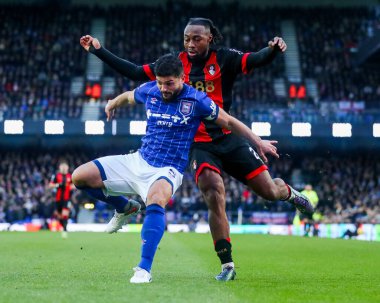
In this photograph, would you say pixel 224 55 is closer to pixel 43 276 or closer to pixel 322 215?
pixel 43 276

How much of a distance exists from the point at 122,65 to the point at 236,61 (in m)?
1.21

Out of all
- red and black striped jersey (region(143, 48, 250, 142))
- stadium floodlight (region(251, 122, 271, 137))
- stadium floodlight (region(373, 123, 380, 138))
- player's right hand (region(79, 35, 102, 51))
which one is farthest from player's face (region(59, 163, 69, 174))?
stadium floodlight (region(373, 123, 380, 138))

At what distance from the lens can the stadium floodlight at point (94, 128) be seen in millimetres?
35969

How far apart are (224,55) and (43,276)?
297 centimetres

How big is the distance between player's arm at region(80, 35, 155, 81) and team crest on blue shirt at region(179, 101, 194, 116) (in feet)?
3.35

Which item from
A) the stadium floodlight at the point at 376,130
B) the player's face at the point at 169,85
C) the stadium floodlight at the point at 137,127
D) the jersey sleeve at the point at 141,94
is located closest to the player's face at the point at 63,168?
the stadium floodlight at the point at 137,127

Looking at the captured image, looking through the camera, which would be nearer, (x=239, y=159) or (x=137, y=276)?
(x=137, y=276)

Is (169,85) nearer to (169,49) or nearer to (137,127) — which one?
(137,127)

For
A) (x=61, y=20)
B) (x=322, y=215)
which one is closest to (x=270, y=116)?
(x=322, y=215)

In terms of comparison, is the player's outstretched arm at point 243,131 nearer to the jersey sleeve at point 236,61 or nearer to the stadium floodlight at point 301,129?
the jersey sleeve at point 236,61

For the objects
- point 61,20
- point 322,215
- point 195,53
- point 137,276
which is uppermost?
point 61,20

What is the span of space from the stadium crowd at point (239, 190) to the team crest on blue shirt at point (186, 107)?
69.2 ft

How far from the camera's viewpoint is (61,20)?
44.7 metres

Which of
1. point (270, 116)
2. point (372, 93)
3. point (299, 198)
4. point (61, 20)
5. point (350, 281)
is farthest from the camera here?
point (61, 20)
